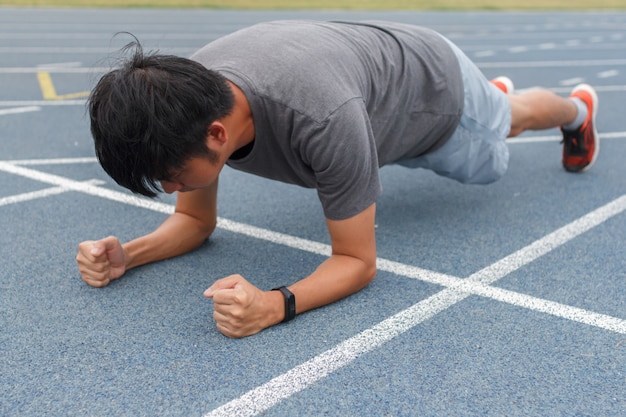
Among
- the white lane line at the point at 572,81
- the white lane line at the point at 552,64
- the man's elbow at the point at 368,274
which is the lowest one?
the white lane line at the point at 552,64

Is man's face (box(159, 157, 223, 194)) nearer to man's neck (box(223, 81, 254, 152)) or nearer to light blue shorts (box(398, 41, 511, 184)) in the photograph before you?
man's neck (box(223, 81, 254, 152))

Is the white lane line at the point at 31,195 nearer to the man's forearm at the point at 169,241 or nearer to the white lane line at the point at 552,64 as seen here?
the man's forearm at the point at 169,241

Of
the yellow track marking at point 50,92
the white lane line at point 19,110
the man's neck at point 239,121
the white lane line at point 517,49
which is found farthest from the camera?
the white lane line at point 517,49

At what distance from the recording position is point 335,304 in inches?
108

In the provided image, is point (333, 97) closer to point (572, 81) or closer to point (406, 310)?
point (406, 310)

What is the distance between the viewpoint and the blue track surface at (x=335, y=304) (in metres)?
2.18

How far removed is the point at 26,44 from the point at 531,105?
29.4 ft

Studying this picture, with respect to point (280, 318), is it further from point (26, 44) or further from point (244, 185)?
point (26, 44)

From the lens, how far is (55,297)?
278 centimetres

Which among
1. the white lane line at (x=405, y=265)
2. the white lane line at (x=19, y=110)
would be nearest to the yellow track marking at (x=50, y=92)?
the white lane line at (x=19, y=110)

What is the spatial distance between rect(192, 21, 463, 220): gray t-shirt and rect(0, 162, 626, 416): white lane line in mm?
478

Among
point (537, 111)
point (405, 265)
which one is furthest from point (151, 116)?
point (537, 111)

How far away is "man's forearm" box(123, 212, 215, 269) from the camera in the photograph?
2967mm

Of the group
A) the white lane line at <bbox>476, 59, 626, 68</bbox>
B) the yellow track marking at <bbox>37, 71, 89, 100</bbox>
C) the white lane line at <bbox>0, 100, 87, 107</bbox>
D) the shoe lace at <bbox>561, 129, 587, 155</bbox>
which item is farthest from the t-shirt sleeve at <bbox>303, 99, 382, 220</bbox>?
the white lane line at <bbox>476, 59, 626, 68</bbox>
